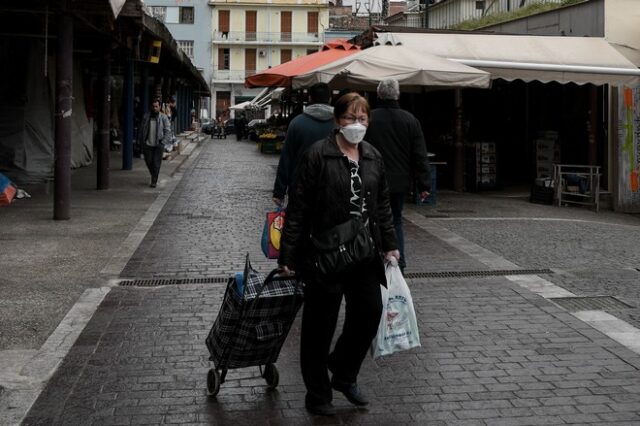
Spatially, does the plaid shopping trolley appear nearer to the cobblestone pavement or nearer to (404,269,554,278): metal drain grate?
the cobblestone pavement

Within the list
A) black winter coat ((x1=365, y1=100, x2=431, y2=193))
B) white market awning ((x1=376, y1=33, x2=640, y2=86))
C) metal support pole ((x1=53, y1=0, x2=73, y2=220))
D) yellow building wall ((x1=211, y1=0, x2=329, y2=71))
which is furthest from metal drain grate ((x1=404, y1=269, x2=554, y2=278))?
yellow building wall ((x1=211, y1=0, x2=329, y2=71))

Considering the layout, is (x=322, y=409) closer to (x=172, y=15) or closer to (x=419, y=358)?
(x=419, y=358)

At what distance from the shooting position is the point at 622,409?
4.69 m

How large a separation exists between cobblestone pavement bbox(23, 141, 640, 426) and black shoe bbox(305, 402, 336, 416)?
3cm

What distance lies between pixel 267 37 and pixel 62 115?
65.3 metres

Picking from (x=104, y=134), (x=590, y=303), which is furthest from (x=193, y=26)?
(x=590, y=303)

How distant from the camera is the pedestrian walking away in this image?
1570 centimetres

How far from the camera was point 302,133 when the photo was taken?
6.50 meters

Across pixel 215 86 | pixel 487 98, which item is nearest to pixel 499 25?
pixel 487 98

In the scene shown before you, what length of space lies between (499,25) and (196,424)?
17.8 metres

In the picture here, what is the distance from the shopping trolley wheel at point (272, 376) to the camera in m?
4.92

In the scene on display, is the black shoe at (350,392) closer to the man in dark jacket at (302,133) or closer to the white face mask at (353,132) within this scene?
the white face mask at (353,132)

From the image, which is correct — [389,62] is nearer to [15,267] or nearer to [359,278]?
[15,267]

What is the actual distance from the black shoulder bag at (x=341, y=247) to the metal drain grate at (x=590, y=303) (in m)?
3.29
